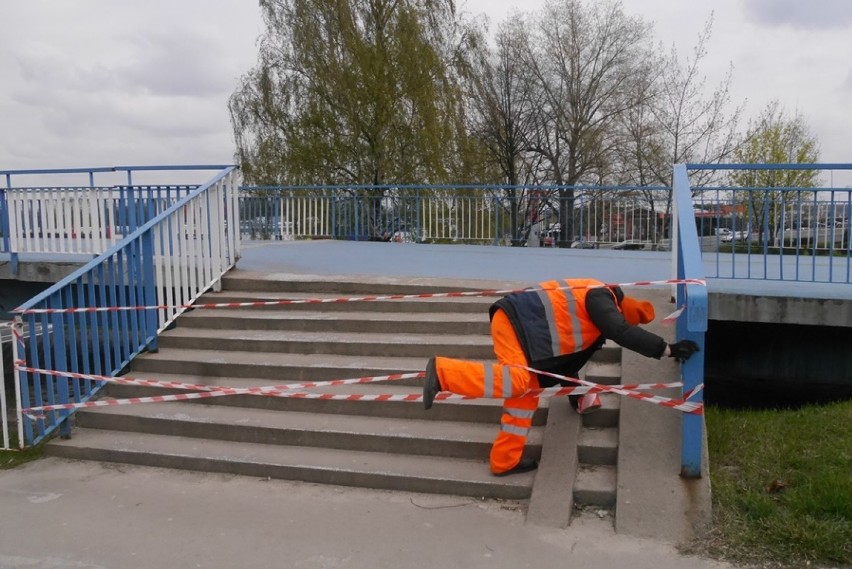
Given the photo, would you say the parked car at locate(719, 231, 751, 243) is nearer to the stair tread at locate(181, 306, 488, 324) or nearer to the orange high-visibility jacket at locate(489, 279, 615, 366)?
the stair tread at locate(181, 306, 488, 324)

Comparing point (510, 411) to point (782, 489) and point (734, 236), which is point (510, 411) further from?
point (734, 236)

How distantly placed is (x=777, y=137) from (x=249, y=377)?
2521 centimetres

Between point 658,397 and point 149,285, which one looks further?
point 149,285

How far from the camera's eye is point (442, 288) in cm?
714

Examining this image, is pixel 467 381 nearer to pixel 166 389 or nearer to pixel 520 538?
pixel 520 538

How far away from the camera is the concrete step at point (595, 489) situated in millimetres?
4145

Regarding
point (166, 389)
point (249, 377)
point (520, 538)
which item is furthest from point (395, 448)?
point (166, 389)

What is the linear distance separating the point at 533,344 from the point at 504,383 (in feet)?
1.02

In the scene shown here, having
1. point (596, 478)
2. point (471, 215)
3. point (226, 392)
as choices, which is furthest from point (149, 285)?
point (471, 215)

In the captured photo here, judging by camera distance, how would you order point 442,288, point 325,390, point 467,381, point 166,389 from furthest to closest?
point 442,288, point 166,389, point 325,390, point 467,381

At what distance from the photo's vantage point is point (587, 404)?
15.8 ft

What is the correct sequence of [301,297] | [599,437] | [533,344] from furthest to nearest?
[301,297], [599,437], [533,344]

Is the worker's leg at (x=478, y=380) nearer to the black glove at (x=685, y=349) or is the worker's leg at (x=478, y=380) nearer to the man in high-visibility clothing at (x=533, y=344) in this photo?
the man in high-visibility clothing at (x=533, y=344)

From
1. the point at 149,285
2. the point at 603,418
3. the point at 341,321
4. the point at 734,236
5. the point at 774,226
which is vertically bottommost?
the point at 603,418
